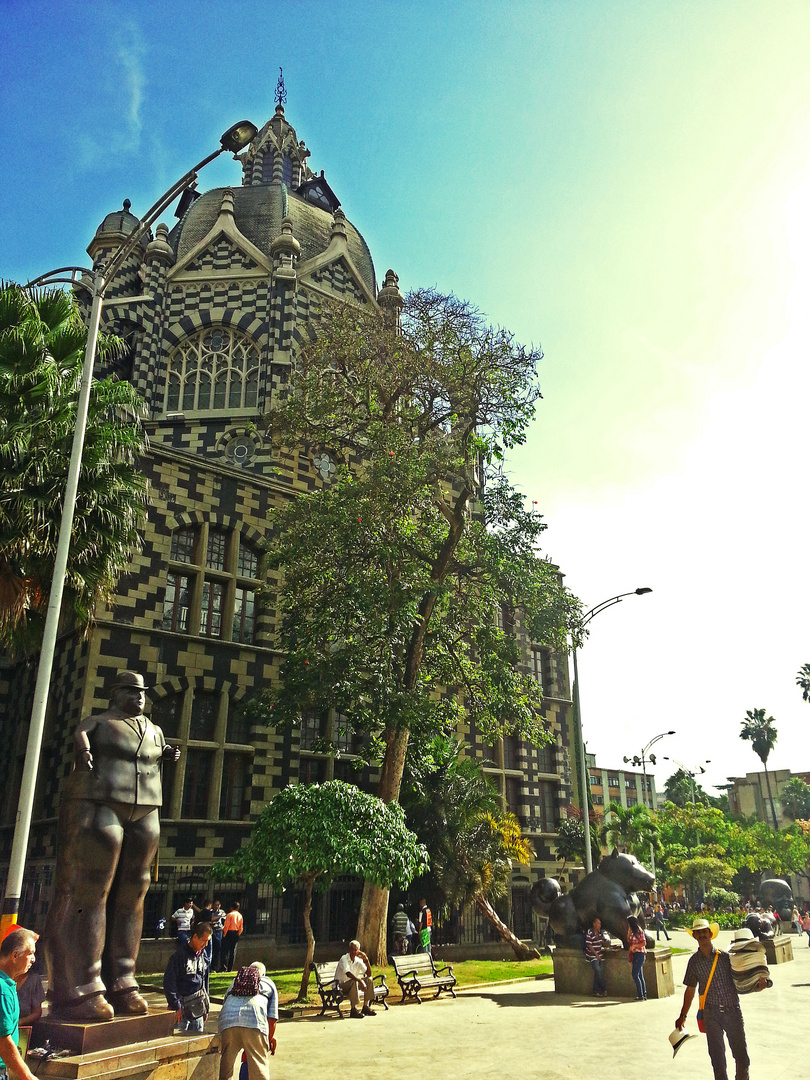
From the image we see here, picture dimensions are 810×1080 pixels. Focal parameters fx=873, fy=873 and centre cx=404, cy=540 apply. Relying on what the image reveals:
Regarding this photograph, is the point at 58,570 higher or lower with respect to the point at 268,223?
lower

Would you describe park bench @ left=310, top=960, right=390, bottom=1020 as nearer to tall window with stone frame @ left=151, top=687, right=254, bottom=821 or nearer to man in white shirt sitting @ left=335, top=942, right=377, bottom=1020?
man in white shirt sitting @ left=335, top=942, right=377, bottom=1020

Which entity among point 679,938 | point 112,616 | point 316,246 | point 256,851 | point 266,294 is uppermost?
point 316,246

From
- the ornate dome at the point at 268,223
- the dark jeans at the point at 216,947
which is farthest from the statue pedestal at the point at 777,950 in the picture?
the ornate dome at the point at 268,223

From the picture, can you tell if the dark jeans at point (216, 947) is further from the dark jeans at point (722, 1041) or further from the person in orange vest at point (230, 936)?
the dark jeans at point (722, 1041)

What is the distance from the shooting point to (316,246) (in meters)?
40.8

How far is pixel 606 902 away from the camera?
1886 cm

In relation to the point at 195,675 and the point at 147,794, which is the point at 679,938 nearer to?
the point at 195,675

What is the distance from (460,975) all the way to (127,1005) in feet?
52.2

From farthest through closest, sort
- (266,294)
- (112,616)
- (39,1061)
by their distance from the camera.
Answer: (266,294), (112,616), (39,1061)

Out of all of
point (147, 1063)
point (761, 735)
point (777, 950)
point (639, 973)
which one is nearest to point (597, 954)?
point (639, 973)

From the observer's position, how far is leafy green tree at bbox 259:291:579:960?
22.1 meters

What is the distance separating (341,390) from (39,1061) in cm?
1940

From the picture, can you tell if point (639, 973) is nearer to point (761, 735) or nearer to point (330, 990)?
point (330, 990)

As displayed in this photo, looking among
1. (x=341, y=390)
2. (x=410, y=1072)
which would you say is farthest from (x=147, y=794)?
(x=341, y=390)
